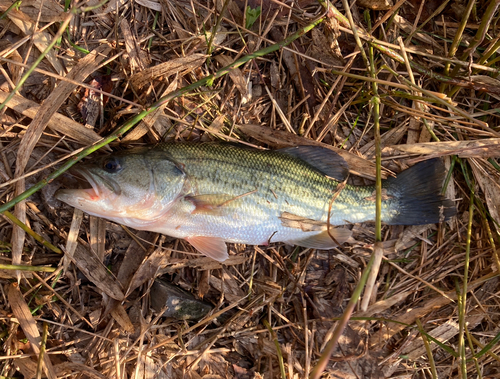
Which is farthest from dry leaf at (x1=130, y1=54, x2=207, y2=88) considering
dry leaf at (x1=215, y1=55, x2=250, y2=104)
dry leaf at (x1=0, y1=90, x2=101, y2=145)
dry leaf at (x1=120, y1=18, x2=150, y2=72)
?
dry leaf at (x1=0, y1=90, x2=101, y2=145)

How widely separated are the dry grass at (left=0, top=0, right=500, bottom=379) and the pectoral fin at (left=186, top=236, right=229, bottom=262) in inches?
9.3

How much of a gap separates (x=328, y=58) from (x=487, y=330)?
347cm

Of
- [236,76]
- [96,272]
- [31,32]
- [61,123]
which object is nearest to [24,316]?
[96,272]

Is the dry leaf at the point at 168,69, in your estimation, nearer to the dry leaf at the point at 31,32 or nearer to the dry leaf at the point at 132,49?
the dry leaf at the point at 132,49

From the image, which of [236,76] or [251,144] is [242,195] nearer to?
[251,144]

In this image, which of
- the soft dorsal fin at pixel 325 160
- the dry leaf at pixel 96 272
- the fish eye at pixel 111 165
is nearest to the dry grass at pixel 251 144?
the dry leaf at pixel 96 272

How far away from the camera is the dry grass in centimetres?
328

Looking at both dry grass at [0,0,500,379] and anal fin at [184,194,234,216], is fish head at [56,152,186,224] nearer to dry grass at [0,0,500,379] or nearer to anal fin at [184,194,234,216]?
anal fin at [184,194,234,216]

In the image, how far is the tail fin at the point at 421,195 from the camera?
3607 mm

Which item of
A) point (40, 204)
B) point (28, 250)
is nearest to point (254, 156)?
point (40, 204)

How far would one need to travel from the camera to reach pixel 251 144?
3.63 metres

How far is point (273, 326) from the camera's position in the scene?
369 cm

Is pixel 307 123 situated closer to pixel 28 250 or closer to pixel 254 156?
pixel 254 156

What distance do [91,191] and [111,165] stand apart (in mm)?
287
